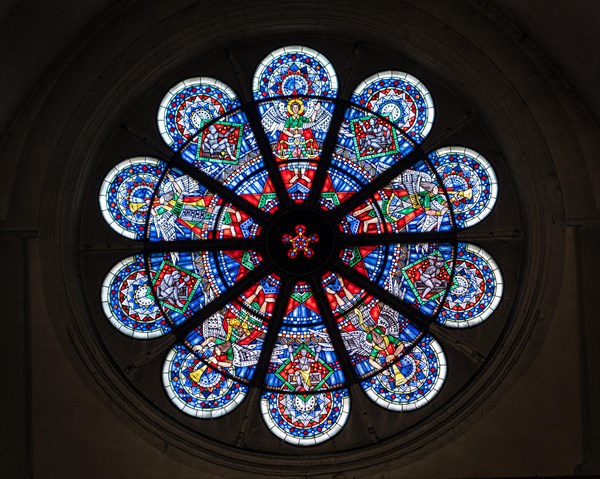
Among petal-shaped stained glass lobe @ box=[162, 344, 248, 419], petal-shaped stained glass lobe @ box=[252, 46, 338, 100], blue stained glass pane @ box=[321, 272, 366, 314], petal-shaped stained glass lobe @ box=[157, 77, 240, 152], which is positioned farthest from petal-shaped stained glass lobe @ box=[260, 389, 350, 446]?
petal-shaped stained glass lobe @ box=[252, 46, 338, 100]

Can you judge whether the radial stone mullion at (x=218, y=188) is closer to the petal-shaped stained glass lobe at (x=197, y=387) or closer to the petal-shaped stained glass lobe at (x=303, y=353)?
the petal-shaped stained glass lobe at (x=303, y=353)

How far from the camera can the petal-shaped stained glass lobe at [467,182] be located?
1246 centimetres

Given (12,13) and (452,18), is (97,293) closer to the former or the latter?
(12,13)

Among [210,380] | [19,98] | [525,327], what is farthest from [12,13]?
[525,327]

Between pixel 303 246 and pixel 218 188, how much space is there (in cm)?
118

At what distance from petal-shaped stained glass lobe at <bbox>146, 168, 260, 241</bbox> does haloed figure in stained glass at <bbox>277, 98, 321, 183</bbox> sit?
2.59ft

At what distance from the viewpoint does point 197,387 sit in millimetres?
12305

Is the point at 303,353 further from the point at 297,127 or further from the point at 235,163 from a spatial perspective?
the point at 297,127

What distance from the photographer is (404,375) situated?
1230 centimetres

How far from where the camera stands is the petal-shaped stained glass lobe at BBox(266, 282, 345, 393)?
1233 cm

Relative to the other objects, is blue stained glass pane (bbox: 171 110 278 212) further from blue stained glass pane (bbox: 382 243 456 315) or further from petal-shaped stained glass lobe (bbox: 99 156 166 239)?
blue stained glass pane (bbox: 382 243 456 315)

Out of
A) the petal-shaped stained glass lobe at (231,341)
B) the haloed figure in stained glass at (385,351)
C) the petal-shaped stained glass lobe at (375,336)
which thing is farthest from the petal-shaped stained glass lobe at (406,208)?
the petal-shaped stained glass lobe at (231,341)

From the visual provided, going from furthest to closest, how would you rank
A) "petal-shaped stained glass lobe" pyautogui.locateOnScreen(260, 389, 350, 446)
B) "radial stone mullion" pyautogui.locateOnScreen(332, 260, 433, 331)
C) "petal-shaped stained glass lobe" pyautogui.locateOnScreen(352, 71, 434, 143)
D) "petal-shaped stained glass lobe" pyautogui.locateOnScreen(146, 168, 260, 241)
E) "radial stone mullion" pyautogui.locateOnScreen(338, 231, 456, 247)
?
"petal-shaped stained glass lobe" pyautogui.locateOnScreen(352, 71, 434, 143)
"petal-shaped stained glass lobe" pyautogui.locateOnScreen(146, 168, 260, 241)
"radial stone mullion" pyautogui.locateOnScreen(338, 231, 456, 247)
"radial stone mullion" pyautogui.locateOnScreen(332, 260, 433, 331)
"petal-shaped stained glass lobe" pyautogui.locateOnScreen(260, 389, 350, 446)

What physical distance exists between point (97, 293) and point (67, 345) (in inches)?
30.1
